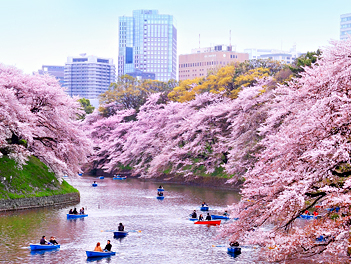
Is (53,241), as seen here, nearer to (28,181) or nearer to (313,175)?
(28,181)

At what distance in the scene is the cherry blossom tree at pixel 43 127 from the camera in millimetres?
44438

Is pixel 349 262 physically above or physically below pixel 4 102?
below

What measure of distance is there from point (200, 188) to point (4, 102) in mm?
32741

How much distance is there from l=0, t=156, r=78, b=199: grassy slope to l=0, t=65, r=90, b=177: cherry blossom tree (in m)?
1.03

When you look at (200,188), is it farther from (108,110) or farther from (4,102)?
(108,110)

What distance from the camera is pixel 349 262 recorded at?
24.9m

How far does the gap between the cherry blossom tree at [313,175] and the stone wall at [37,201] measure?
26636 millimetres

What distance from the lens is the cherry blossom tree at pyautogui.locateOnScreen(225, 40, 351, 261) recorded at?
15469 mm

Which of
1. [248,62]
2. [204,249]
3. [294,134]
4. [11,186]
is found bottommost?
[204,249]

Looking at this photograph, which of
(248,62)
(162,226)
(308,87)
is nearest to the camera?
(308,87)

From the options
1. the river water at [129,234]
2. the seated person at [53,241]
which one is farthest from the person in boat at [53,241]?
the river water at [129,234]

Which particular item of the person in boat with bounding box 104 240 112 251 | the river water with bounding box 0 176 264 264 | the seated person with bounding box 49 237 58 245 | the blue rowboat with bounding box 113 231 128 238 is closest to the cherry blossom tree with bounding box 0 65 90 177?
the river water with bounding box 0 176 264 264

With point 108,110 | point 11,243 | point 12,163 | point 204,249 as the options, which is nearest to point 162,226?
point 204,249

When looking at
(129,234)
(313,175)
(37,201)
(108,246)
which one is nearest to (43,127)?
(37,201)
